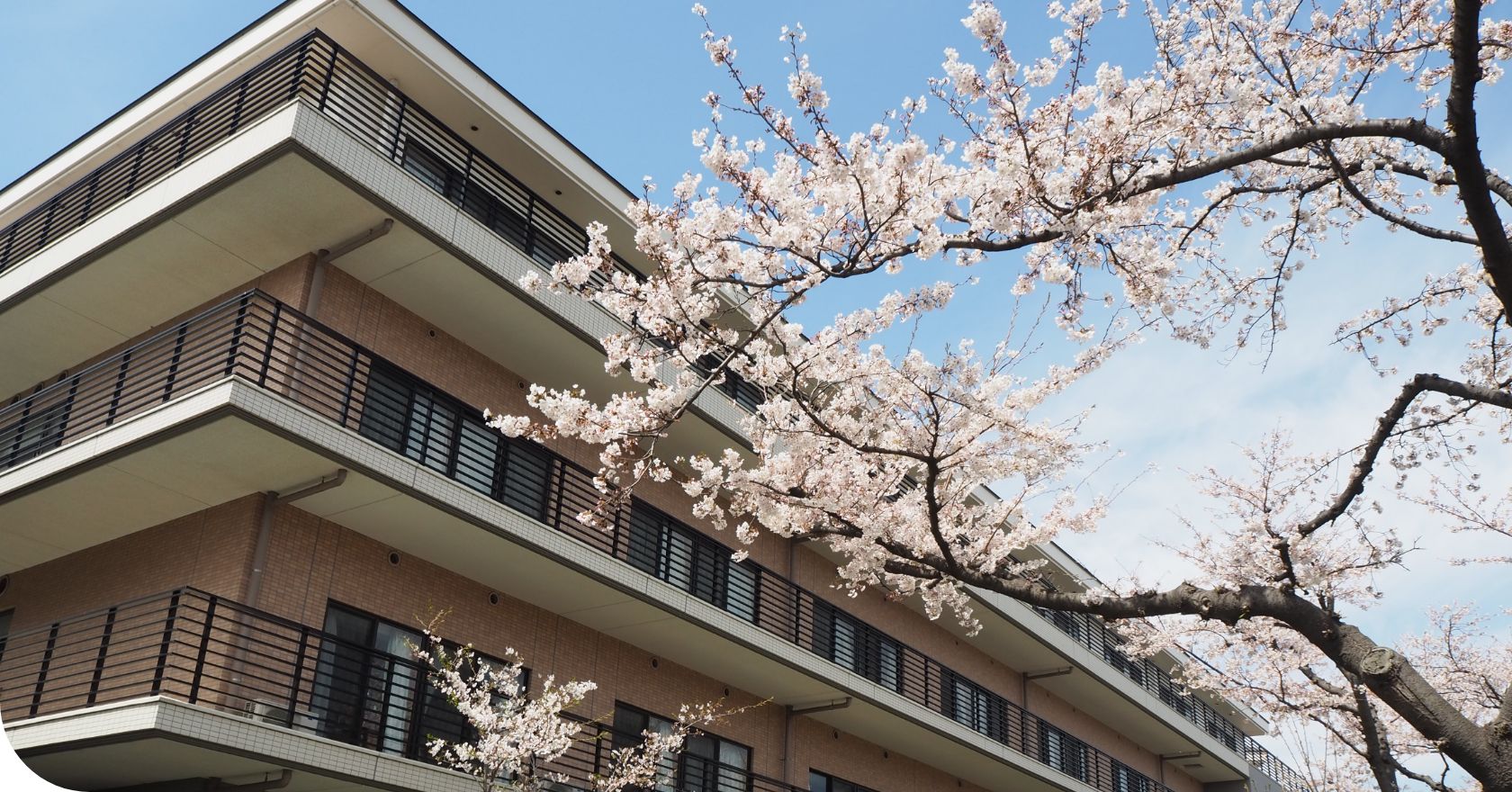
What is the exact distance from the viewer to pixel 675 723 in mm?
17969

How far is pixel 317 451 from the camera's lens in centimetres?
1223

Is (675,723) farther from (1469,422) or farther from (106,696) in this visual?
(1469,422)

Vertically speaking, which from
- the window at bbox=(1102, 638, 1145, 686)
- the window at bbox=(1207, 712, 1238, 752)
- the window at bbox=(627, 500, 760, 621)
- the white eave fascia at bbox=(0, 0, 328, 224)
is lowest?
the window at bbox=(627, 500, 760, 621)

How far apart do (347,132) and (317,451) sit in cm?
374

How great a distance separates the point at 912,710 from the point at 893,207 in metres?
14.7

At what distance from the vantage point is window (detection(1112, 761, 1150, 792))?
105 feet

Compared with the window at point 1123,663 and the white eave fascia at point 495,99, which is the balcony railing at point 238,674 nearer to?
the white eave fascia at point 495,99

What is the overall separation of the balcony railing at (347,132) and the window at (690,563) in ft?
11.8

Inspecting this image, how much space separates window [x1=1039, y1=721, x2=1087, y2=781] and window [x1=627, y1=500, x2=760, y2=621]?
12.4 m

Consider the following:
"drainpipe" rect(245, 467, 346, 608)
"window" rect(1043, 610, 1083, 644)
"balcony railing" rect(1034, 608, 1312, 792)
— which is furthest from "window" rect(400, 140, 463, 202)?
"window" rect(1043, 610, 1083, 644)

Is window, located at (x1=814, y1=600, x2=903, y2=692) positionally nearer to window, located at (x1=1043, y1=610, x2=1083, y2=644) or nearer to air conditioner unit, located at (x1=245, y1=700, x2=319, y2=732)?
window, located at (x1=1043, y1=610, x2=1083, y2=644)

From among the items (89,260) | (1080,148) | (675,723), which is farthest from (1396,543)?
(89,260)

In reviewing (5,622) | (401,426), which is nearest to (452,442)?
(401,426)

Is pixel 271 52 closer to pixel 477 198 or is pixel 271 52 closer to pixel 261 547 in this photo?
pixel 477 198
